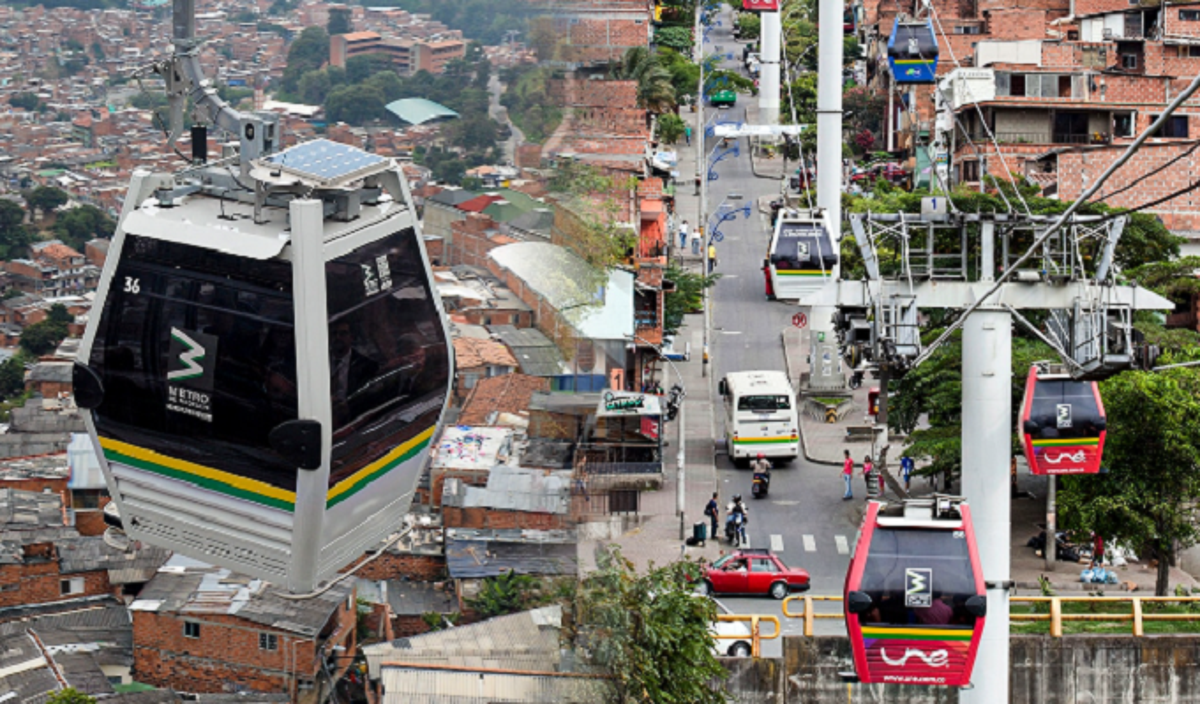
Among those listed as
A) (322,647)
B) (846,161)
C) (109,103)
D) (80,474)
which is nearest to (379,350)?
(322,647)

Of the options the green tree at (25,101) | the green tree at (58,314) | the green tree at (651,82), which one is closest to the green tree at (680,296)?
the green tree at (651,82)

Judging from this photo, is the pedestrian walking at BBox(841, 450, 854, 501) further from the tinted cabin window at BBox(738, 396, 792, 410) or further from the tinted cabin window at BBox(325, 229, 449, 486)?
the tinted cabin window at BBox(325, 229, 449, 486)

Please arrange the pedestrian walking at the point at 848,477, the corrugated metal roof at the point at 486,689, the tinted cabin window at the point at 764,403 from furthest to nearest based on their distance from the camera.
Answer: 1. the tinted cabin window at the point at 764,403
2. the pedestrian walking at the point at 848,477
3. the corrugated metal roof at the point at 486,689

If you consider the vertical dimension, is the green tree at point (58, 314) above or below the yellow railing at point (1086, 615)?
below

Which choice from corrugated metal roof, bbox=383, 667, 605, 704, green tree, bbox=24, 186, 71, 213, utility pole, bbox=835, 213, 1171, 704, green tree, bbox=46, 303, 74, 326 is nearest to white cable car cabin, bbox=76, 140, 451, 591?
utility pole, bbox=835, 213, 1171, 704

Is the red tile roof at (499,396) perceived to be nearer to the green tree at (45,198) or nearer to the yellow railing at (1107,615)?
the yellow railing at (1107,615)

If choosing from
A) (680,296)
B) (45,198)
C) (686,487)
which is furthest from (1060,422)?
(45,198)
